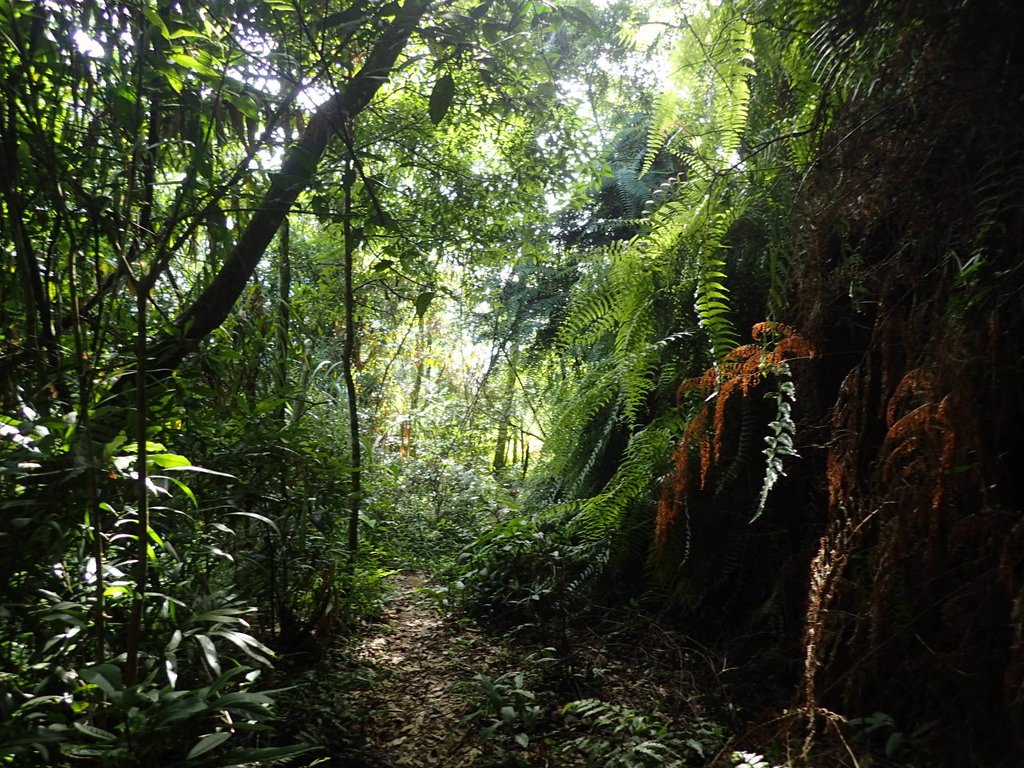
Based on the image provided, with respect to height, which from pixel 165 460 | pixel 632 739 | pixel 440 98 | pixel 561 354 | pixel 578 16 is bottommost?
pixel 632 739

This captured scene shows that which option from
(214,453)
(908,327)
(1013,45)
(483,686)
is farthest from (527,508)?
(1013,45)

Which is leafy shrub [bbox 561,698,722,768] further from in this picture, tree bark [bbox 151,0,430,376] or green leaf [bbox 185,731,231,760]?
tree bark [bbox 151,0,430,376]

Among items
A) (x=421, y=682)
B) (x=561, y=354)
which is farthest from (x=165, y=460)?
(x=561, y=354)

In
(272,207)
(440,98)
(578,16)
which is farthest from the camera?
(272,207)

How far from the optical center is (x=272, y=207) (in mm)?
2260

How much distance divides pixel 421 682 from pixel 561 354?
1953 mm

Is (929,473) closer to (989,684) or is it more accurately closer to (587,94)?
(989,684)

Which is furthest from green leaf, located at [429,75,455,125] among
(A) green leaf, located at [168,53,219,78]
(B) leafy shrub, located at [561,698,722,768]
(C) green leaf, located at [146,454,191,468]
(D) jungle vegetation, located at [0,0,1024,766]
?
(B) leafy shrub, located at [561,698,722,768]

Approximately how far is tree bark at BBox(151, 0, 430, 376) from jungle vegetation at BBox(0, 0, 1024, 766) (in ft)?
0.06

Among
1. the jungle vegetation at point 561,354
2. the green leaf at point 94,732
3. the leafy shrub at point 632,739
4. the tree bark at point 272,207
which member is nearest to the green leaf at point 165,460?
the jungle vegetation at point 561,354

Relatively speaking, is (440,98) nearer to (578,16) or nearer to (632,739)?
(578,16)

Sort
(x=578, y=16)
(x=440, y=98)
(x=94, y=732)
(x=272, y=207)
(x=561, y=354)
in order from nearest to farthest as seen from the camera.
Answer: (x=94, y=732), (x=578, y=16), (x=440, y=98), (x=272, y=207), (x=561, y=354)

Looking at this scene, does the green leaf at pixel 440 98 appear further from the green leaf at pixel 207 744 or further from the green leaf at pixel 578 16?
the green leaf at pixel 207 744

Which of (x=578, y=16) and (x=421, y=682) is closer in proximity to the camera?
(x=578, y=16)
